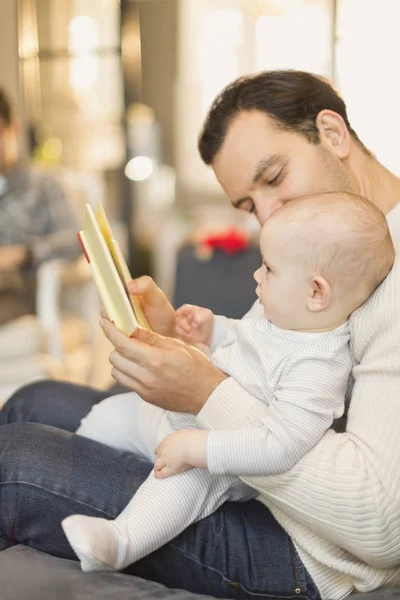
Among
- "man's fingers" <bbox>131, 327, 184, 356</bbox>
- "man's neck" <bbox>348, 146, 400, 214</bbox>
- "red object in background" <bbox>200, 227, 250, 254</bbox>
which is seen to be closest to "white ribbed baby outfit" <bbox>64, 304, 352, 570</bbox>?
"man's fingers" <bbox>131, 327, 184, 356</bbox>

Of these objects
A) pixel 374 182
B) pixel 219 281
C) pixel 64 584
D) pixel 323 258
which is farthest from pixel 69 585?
pixel 219 281

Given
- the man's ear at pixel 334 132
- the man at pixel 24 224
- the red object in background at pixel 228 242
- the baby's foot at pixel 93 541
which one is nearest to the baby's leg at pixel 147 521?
the baby's foot at pixel 93 541

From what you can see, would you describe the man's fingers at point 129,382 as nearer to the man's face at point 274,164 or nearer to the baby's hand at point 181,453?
the baby's hand at point 181,453

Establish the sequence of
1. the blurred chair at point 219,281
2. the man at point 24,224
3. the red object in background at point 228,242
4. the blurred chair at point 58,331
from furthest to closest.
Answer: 1. the man at point 24,224
2. the blurred chair at point 58,331
3. the red object in background at point 228,242
4. the blurred chair at point 219,281

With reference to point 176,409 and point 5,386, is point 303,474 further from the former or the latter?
point 5,386

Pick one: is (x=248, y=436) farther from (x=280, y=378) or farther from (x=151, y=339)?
(x=151, y=339)

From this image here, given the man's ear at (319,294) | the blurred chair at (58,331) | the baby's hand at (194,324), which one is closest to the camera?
the man's ear at (319,294)

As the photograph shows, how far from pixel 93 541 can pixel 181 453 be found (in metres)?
0.17

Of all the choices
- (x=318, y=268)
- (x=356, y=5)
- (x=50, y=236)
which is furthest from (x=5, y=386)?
(x=356, y=5)

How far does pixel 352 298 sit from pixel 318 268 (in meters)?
0.07

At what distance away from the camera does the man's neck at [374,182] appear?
4.48 ft

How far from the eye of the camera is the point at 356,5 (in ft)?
17.1

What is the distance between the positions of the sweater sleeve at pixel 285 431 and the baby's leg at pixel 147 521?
10cm

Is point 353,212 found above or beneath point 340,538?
above
